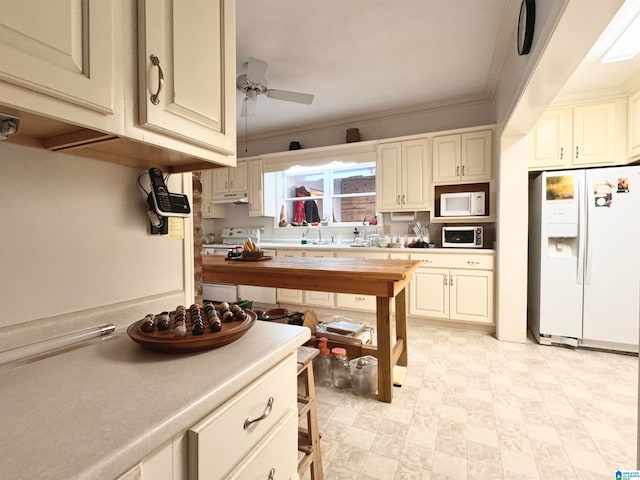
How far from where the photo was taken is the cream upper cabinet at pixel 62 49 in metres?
0.49

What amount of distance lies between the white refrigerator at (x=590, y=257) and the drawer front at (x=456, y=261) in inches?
19.2

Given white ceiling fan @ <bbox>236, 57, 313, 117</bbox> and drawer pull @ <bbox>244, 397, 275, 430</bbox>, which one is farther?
white ceiling fan @ <bbox>236, 57, 313, 117</bbox>

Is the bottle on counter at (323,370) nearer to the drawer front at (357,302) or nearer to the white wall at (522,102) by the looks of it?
the drawer front at (357,302)

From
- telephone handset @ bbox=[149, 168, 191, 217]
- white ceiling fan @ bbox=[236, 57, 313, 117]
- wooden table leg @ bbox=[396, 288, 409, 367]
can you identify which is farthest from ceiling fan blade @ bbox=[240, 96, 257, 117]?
wooden table leg @ bbox=[396, 288, 409, 367]

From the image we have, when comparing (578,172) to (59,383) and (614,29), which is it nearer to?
(614,29)

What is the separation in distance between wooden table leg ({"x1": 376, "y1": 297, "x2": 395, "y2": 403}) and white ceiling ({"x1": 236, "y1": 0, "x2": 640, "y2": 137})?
2.13 m

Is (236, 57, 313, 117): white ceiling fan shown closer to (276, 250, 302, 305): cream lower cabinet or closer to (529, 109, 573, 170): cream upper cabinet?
(276, 250, 302, 305): cream lower cabinet

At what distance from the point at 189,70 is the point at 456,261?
3209 mm

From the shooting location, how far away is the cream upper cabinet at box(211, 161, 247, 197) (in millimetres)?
4844

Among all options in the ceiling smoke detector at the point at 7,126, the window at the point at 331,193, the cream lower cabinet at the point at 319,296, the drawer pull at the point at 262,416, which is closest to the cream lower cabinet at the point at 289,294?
the cream lower cabinet at the point at 319,296

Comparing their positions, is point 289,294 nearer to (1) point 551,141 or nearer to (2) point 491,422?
(2) point 491,422

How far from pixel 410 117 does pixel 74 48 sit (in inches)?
161

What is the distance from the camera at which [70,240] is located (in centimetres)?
84

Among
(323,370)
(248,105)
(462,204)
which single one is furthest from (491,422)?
(248,105)
